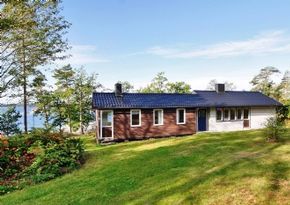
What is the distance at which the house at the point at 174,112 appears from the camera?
2142cm

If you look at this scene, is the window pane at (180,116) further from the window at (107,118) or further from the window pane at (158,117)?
the window at (107,118)

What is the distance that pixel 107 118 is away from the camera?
2142 centimetres

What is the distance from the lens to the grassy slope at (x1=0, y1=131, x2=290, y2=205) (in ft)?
21.4

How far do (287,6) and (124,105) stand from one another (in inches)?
493

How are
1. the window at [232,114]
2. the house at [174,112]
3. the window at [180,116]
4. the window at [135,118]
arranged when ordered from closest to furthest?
the house at [174,112], the window at [135,118], the window at [180,116], the window at [232,114]

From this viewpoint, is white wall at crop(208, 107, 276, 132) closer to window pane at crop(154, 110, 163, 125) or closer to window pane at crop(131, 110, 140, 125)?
window pane at crop(154, 110, 163, 125)

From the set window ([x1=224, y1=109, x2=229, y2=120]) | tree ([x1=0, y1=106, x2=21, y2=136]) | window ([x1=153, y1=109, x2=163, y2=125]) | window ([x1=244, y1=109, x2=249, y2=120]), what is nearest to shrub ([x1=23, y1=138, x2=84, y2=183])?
window ([x1=153, y1=109, x2=163, y2=125])

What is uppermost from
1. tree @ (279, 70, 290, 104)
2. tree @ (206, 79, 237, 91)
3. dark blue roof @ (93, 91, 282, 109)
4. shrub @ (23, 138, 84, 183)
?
tree @ (206, 79, 237, 91)

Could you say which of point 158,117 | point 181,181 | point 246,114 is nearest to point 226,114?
point 246,114

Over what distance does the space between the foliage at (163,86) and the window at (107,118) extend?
20.9 m

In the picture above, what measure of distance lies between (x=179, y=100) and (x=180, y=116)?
4.97 feet

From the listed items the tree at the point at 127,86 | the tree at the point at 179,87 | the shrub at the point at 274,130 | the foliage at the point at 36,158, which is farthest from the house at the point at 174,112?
the tree at the point at 127,86

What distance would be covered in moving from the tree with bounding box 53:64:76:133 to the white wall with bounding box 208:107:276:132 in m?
16.0

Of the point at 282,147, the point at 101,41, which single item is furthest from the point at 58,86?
the point at 282,147
